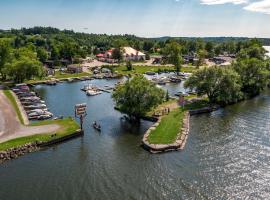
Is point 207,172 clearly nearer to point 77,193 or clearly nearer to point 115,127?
point 77,193


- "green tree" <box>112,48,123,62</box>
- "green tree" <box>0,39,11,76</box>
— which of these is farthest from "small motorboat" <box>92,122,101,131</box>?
"green tree" <box>112,48,123,62</box>

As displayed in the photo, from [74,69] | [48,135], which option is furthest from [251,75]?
[74,69]

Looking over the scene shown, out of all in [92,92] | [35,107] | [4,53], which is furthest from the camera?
[4,53]

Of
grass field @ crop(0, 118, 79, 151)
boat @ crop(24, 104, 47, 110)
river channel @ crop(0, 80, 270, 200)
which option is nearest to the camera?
river channel @ crop(0, 80, 270, 200)

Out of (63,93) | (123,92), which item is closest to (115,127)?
(123,92)

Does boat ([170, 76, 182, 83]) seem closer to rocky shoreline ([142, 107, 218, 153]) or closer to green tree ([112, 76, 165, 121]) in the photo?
green tree ([112, 76, 165, 121])

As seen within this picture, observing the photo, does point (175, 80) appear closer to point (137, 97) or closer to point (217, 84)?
point (217, 84)

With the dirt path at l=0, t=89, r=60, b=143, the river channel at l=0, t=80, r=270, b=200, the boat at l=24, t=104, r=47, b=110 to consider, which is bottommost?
the river channel at l=0, t=80, r=270, b=200

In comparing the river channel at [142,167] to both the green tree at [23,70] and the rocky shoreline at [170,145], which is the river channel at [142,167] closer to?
the rocky shoreline at [170,145]
